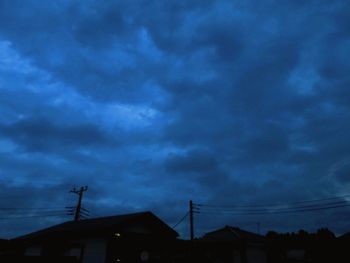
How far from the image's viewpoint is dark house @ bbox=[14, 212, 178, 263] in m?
29.8

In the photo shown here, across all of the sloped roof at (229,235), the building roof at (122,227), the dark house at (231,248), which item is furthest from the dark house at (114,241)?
the sloped roof at (229,235)

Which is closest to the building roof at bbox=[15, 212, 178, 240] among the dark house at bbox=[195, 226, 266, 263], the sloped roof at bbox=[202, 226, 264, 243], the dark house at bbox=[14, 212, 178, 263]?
the dark house at bbox=[14, 212, 178, 263]

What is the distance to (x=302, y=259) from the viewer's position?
48.2 m

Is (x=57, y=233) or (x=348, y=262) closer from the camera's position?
(x=57, y=233)

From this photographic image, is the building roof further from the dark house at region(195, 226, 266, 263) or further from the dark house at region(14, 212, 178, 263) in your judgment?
the dark house at region(195, 226, 266, 263)

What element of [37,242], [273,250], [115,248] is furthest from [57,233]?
[273,250]

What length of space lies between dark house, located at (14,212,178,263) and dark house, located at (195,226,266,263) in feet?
35.4

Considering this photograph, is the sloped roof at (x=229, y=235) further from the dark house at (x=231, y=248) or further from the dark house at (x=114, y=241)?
the dark house at (x=114, y=241)

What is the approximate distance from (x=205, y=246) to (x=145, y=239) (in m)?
15.2

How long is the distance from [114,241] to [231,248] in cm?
1901

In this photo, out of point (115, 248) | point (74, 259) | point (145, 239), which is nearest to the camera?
point (74, 259)

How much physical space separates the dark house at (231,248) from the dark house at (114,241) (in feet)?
35.4

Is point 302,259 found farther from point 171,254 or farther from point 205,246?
point 171,254

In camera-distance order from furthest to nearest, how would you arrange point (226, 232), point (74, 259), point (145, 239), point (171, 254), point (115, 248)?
point (226, 232)
point (171, 254)
point (145, 239)
point (115, 248)
point (74, 259)
